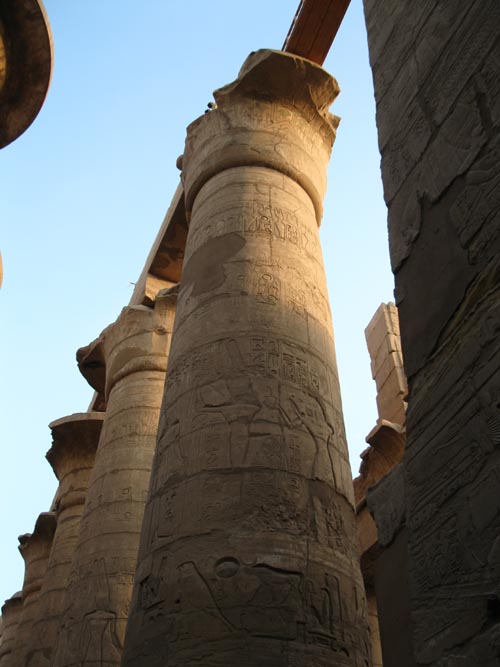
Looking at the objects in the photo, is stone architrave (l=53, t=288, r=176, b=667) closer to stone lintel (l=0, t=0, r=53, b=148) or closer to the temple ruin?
the temple ruin

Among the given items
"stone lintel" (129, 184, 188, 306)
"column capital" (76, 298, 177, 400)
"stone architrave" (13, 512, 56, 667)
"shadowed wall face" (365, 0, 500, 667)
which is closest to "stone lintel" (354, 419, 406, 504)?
"column capital" (76, 298, 177, 400)

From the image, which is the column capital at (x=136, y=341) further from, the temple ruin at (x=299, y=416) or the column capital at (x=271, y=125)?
the column capital at (x=271, y=125)

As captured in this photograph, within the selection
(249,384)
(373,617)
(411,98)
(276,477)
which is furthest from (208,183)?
(373,617)

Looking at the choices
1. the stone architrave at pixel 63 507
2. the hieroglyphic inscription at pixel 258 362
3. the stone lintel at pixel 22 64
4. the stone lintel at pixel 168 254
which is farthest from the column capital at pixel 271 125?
the stone architrave at pixel 63 507

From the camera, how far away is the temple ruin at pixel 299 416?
1713mm

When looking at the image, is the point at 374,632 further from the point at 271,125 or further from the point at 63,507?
the point at 271,125

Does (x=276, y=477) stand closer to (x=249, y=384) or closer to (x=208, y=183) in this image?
(x=249, y=384)

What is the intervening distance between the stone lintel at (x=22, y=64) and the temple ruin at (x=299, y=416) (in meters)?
1.76

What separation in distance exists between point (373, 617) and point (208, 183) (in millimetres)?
6418

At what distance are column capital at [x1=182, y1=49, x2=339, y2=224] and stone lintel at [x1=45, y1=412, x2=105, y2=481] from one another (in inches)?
202

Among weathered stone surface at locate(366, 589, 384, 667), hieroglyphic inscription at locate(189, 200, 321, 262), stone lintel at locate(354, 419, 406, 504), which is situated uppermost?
stone lintel at locate(354, 419, 406, 504)

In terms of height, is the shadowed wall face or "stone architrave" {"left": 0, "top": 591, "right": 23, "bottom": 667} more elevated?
"stone architrave" {"left": 0, "top": 591, "right": 23, "bottom": 667}

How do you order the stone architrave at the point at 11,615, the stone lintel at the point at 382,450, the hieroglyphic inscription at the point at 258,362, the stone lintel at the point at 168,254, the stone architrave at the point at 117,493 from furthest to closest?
the stone architrave at the point at 11,615 → the stone lintel at the point at 168,254 → the stone lintel at the point at 382,450 → the stone architrave at the point at 117,493 → the hieroglyphic inscription at the point at 258,362

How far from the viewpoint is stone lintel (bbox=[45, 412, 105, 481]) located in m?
11.0
